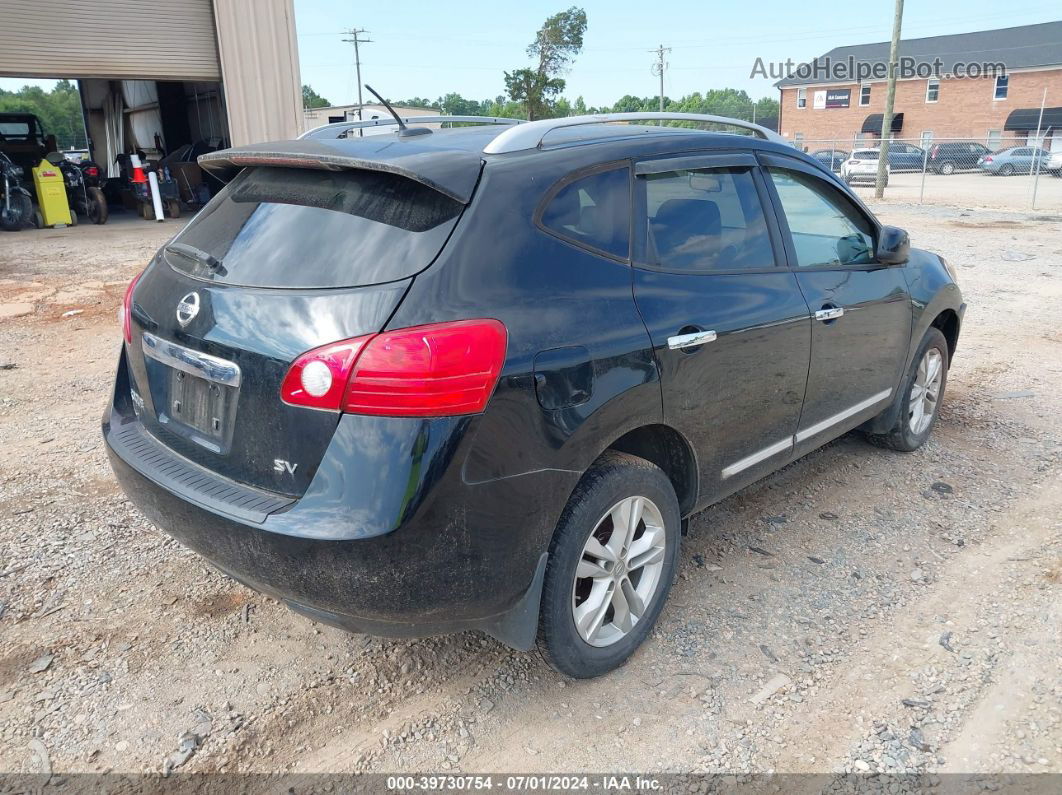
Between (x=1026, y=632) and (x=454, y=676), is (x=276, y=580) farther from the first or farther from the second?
(x=1026, y=632)

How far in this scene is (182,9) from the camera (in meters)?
16.2

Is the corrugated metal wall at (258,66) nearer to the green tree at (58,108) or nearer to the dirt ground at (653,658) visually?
the dirt ground at (653,658)

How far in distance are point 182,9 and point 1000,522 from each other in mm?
17564

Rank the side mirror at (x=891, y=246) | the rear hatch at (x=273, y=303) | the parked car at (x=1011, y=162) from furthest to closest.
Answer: the parked car at (x=1011, y=162) → the side mirror at (x=891, y=246) → the rear hatch at (x=273, y=303)

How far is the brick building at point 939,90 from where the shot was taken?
51.1m

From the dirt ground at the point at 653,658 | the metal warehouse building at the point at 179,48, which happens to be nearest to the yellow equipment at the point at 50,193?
the metal warehouse building at the point at 179,48

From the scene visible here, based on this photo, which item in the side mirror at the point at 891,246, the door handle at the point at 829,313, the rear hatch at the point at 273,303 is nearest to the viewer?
the rear hatch at the point at 273,303

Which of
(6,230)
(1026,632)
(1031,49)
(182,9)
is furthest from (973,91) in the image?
(1026,632)

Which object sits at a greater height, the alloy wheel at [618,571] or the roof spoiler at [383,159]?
the roof spoiler at [383,159]

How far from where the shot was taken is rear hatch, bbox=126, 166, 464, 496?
2258mm

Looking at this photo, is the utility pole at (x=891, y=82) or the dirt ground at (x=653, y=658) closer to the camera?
the dirt ground at (x=653, y=658)

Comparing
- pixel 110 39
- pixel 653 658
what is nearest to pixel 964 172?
pixel 110 39

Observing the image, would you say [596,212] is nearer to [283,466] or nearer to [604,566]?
[604,566]

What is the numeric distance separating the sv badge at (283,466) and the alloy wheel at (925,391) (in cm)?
369
